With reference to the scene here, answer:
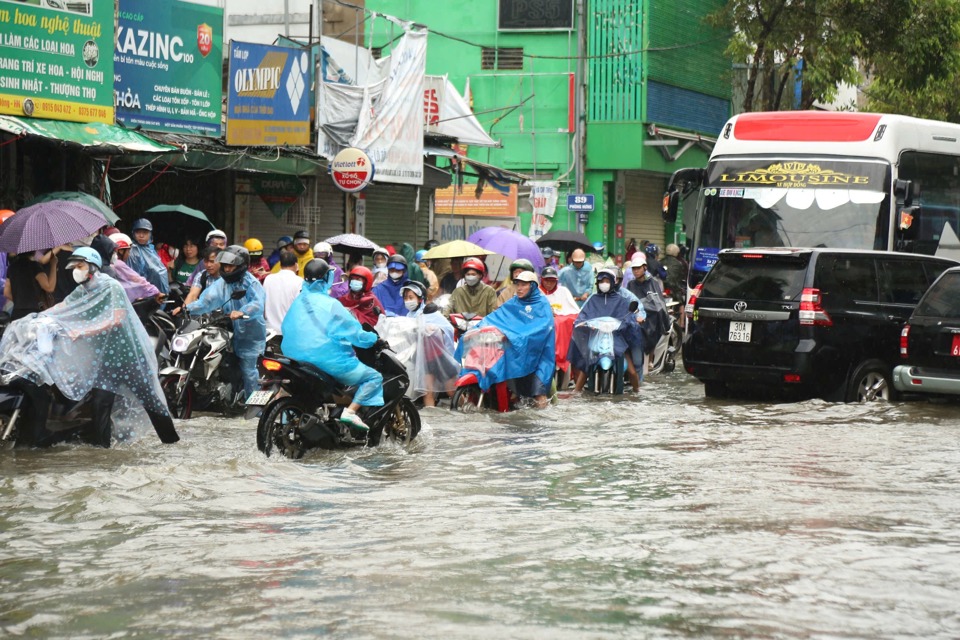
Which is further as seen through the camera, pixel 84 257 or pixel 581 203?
pixel 581 203

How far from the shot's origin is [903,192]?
17734mm

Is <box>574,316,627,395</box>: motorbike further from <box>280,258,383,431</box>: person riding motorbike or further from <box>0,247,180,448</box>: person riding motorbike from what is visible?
<box>0,247,180,448</box>: person riding motorbike

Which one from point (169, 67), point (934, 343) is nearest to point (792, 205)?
point (934, 343)

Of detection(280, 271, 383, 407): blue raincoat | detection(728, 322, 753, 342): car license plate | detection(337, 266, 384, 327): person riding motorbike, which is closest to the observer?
detection(280, 271, 383, 407): blue raincoat

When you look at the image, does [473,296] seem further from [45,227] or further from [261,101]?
[261,101]

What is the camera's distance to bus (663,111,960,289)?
17.8 meters

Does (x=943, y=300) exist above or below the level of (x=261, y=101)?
below

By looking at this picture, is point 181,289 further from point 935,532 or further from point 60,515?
point 935,532

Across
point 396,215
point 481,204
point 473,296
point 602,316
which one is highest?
point 481,204

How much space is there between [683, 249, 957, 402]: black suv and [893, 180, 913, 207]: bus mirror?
197 cm

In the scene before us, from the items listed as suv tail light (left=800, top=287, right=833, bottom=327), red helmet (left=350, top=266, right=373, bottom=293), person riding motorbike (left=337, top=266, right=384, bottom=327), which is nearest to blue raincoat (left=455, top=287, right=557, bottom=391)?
person riding motorbike (left=337, top=266, right=384, bottom=327)

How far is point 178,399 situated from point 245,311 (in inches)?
39.4

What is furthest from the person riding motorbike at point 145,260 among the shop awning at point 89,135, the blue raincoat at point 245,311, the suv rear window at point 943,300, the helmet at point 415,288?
the suv rear window at point 943,300

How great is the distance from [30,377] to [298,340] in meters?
1.87
